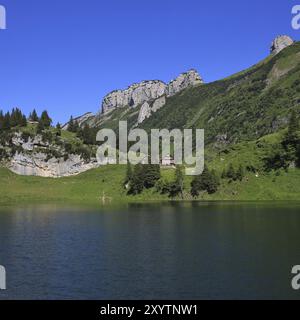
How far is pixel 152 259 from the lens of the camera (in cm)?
7556

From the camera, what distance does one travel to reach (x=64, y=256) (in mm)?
79250

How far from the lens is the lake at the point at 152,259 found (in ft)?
186

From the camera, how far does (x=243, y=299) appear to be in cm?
5250

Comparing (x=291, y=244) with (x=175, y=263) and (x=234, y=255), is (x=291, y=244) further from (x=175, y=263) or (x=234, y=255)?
(x=175, y=263)

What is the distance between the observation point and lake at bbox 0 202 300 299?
56562 mm

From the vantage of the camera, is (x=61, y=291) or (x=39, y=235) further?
(x=39, y=235)

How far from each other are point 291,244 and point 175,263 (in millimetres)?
25037
